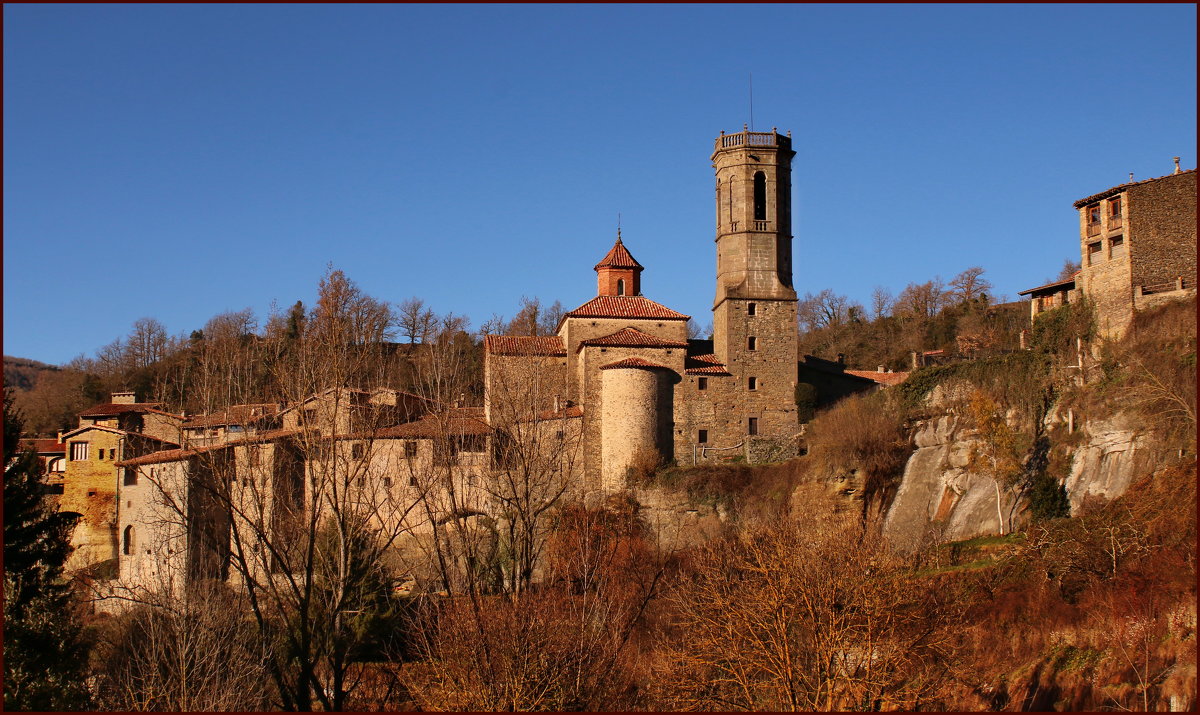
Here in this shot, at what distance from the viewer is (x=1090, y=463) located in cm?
2875

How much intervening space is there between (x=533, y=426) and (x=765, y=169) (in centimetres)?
1889

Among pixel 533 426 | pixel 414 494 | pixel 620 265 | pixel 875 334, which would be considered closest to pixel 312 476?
pixel 533 426

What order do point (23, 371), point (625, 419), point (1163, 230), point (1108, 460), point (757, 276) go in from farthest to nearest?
point (23, 371), point (757, 276), point (625, 419), point (1163, 230), point (1108, 460)

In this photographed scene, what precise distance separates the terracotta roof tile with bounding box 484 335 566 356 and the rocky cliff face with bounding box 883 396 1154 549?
13842 mm

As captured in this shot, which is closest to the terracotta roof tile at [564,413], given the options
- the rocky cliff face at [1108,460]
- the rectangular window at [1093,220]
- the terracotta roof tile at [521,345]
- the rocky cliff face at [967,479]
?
the terracotta roof tile at [521,345]

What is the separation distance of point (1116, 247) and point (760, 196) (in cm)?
1462

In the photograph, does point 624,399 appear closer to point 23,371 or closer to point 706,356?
point 706,356

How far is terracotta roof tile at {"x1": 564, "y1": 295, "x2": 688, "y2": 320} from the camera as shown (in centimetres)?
4222

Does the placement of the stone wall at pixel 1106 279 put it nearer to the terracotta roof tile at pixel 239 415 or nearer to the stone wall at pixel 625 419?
the stone wall at pixel 625 419

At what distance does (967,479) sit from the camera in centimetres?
3216

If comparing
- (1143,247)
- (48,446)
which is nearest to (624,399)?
(1143,247)

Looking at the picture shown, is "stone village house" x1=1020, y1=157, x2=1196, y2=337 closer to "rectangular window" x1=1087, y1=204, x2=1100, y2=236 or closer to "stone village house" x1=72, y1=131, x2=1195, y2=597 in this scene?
"rectangular window" x1=1087, y1=204, x2=1100, y2=236

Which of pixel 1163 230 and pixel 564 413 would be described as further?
pixel 564 413

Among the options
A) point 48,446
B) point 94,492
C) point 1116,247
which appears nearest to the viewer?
point 1116,247
